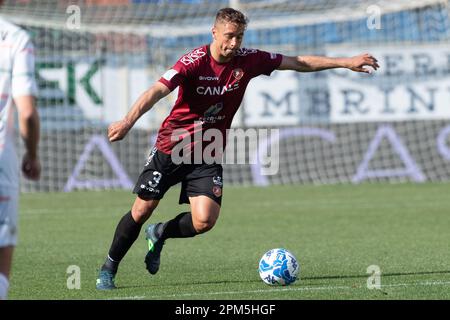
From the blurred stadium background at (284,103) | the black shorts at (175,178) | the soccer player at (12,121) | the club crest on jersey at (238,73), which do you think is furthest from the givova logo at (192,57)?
the blurred stadium background at (284,103)

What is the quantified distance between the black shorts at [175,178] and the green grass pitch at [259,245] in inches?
29.0

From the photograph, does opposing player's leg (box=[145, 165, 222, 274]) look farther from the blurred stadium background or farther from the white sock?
the blurred stadium background

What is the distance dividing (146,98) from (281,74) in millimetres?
12980

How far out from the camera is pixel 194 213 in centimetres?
841

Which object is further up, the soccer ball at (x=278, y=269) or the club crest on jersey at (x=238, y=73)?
the club crest on jersey at (x=238, y=73)

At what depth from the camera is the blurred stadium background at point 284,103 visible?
19.9 m

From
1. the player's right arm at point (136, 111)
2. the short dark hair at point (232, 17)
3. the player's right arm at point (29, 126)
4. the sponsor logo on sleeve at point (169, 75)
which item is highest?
the short dark hair at point (232, 17)

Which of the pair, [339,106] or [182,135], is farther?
[339,106]

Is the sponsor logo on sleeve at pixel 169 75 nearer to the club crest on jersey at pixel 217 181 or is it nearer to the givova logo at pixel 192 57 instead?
the givova logo at pixel 192 57

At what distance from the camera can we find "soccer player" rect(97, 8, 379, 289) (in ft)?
26.8

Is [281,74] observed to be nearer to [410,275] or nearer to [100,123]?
[100,123]

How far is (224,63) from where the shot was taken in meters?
8.35

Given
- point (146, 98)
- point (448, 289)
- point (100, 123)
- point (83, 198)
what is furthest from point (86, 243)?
point (100, 123)

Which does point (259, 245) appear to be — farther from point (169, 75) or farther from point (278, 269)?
point (169, 75)
